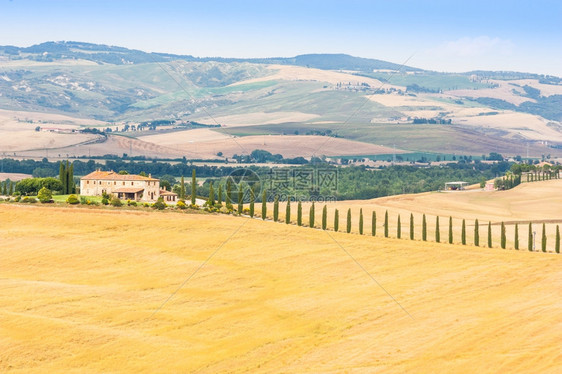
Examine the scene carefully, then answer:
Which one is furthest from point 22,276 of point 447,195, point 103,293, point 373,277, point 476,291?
point 447,195

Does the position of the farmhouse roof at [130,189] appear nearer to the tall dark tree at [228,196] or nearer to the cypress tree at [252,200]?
the tall dark tree at [228,196]

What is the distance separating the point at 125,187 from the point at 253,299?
159 feet

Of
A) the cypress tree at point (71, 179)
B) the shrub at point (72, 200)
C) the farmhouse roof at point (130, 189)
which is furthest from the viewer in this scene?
the cypress tree at point (71, 179)

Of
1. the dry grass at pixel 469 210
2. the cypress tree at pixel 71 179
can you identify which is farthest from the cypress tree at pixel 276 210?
the cypress tree at pixel 71 179

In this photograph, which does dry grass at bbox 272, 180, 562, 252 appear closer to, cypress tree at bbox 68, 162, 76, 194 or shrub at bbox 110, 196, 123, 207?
shrub at bbox 110, 196, 123, 207

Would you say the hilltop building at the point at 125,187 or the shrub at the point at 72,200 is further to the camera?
the hilltop building at the point at 125,187

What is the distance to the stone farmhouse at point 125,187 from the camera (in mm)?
110750

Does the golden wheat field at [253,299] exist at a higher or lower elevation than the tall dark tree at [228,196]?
lower

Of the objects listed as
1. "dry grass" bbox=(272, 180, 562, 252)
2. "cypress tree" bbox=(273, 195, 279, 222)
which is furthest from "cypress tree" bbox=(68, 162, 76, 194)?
"cypress tree" bbox=(273, 195, 279, 222)

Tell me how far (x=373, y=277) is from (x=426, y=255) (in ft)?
42.8

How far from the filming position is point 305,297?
68125 mm

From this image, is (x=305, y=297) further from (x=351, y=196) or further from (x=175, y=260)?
(x=351, y=196)

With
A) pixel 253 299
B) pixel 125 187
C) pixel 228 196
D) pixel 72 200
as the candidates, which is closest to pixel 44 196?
pixel 72 200

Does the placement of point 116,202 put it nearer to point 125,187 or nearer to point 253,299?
point 125,187
